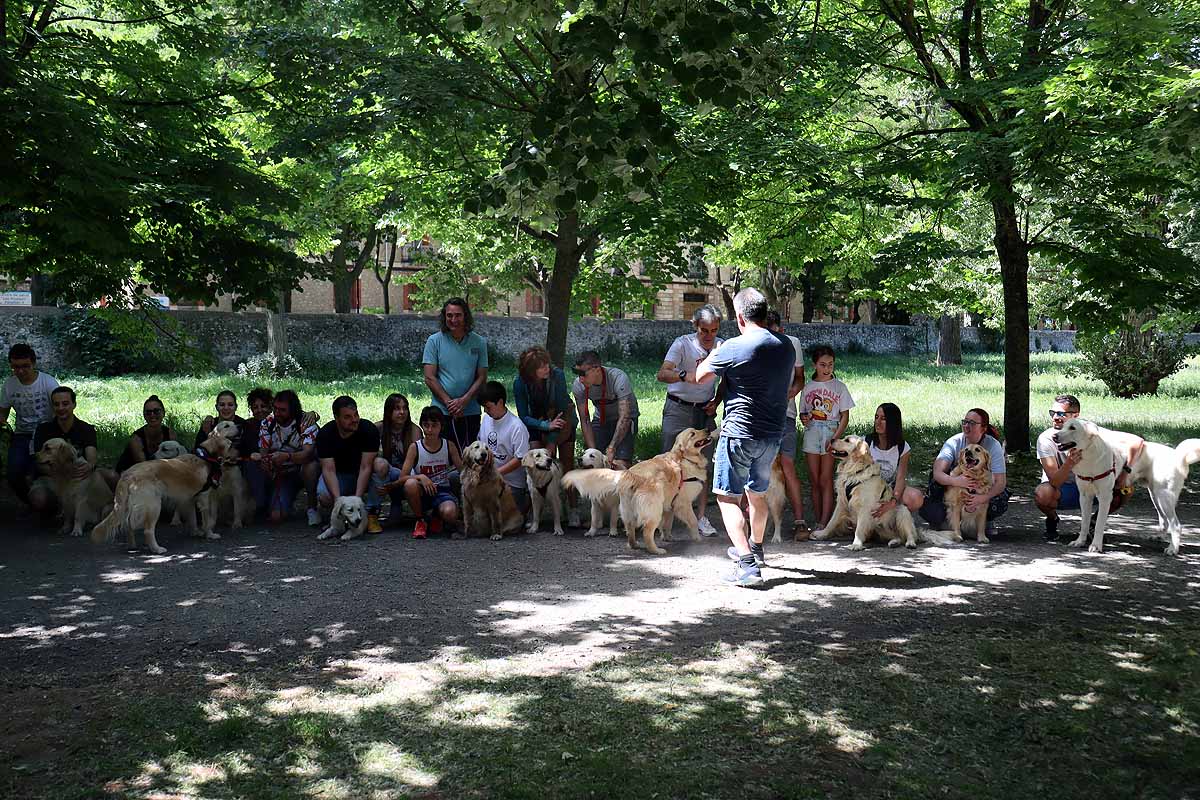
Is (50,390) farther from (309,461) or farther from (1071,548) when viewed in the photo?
(1071,548)

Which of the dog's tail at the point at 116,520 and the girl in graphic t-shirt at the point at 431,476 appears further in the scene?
the girl in graphic t-shirt at the point at 431,476

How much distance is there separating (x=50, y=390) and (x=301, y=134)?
3.36 meters

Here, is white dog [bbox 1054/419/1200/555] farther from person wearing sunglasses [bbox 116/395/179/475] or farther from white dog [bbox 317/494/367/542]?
person wearing sunglasses [bbox 116/395/179/475]

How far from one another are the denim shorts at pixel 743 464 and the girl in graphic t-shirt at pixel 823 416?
1.91 meters

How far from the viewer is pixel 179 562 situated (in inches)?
296

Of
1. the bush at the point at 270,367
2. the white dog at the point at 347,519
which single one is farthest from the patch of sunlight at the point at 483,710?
the bush at the point at 270,367

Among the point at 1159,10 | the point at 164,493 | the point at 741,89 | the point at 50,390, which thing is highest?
the point at 1159,10

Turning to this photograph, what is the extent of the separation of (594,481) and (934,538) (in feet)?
9.38

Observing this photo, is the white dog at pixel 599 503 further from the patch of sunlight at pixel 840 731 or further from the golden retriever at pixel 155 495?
the patch of sunlight at pixel 840 731

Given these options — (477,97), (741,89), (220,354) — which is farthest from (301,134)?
(220,354)

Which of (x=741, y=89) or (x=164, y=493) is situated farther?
(x=164, y=493)

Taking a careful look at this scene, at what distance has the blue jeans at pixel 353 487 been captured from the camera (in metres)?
8.95

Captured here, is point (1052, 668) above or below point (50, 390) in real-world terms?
below

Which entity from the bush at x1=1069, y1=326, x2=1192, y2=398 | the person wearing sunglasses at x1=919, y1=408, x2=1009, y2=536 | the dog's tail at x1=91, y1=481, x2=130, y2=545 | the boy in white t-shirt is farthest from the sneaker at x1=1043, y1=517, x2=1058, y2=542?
the bush at x1=1069, y1=326, x2=1192, y2=398
